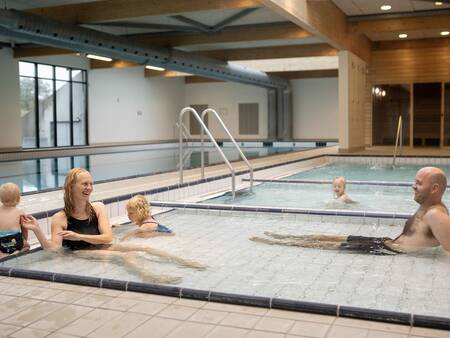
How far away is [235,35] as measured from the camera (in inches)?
531

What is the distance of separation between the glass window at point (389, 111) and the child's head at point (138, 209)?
1439 centimetres

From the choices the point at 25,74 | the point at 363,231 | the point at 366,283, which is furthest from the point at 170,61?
the point at 366,283

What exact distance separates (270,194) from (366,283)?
428cm

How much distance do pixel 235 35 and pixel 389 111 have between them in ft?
21.8

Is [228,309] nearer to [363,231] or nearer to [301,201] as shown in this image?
[363,231]

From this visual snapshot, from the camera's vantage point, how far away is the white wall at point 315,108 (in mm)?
22672

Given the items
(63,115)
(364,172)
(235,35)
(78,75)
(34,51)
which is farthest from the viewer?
(78,75)

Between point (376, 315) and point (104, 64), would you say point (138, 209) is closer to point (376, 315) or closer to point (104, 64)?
point (376, 315)

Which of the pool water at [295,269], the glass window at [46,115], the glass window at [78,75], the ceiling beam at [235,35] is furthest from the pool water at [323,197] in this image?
the glass window at [78,75]

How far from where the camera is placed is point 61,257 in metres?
3.65

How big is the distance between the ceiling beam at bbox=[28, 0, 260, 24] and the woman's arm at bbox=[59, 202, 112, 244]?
6373 mm

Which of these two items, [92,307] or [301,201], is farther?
[301,201]

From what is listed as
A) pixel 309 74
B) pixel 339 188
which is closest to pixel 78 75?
pixel 309 74

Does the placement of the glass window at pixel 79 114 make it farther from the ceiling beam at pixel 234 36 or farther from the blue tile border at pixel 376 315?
the blue tile border at pixel 376 315
